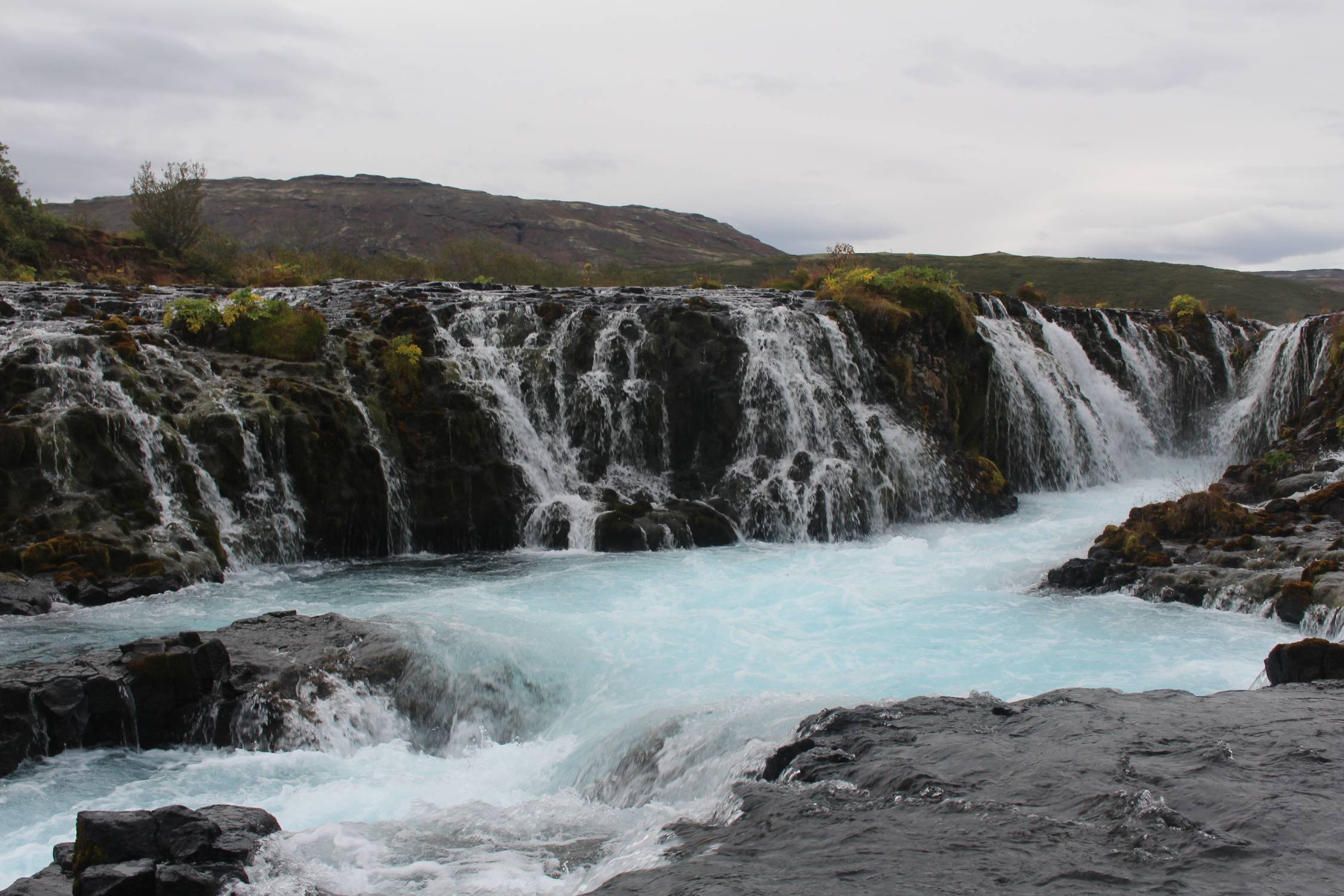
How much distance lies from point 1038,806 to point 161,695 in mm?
7585

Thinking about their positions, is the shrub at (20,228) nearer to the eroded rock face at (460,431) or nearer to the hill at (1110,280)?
the eroded rock face at (460,431)

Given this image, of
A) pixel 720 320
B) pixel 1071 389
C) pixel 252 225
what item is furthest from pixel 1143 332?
pixel 252 225

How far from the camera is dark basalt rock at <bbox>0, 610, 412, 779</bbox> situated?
26.8 feet

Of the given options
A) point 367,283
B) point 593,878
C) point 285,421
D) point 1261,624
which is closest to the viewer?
point 593,878

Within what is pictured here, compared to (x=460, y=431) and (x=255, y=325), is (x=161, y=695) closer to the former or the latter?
(x=460, y=431)

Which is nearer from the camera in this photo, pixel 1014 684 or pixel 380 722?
pixel 380 722

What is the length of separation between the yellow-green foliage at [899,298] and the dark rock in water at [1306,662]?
15.3 m

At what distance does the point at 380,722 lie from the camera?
925 centimetres

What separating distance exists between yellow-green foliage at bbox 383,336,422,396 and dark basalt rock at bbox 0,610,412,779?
9.40 meters

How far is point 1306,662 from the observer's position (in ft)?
27.5

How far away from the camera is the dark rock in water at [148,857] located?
5.10 meters

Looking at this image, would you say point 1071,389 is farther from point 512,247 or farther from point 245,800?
point 512,247

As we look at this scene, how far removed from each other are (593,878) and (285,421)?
42.3 ft

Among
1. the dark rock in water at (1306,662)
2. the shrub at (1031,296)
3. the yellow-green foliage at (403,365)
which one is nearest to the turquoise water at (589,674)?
the dark rock in water at (1306,662)
